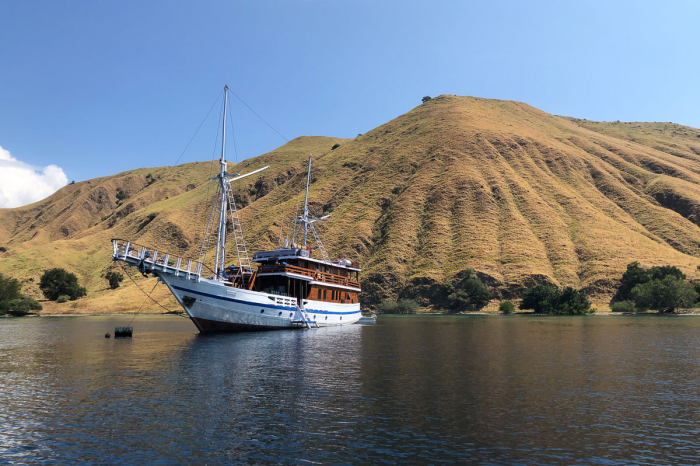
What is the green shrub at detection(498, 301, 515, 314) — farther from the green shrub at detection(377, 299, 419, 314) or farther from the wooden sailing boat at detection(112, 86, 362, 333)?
the wooden sailing boat at detection(112, 86, 362, 333)

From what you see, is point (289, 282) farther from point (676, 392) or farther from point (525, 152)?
point (525, 152)

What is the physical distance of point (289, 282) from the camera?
6044 cm

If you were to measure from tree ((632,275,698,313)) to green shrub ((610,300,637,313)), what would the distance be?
182 cm

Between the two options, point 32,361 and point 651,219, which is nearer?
point 32,361

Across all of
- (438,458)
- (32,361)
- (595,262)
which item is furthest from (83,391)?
(595,262)

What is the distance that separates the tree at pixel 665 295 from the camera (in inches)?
3740

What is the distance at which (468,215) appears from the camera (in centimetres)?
13725

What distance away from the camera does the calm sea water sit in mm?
15195

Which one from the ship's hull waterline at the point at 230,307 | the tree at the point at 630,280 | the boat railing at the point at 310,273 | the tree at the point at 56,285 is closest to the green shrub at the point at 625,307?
the tree at the point at 630,280

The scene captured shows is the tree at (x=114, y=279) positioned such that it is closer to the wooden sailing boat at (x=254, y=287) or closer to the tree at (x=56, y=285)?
the tree at (x=56, y=285)

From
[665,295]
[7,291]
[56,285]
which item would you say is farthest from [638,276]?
[56,285]

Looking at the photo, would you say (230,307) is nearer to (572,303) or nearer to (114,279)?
(572,303)

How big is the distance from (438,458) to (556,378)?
52.0ft

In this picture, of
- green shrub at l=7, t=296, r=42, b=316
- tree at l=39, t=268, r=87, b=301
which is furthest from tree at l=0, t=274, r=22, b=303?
tree at l=39, t=268, r=87, b=301
